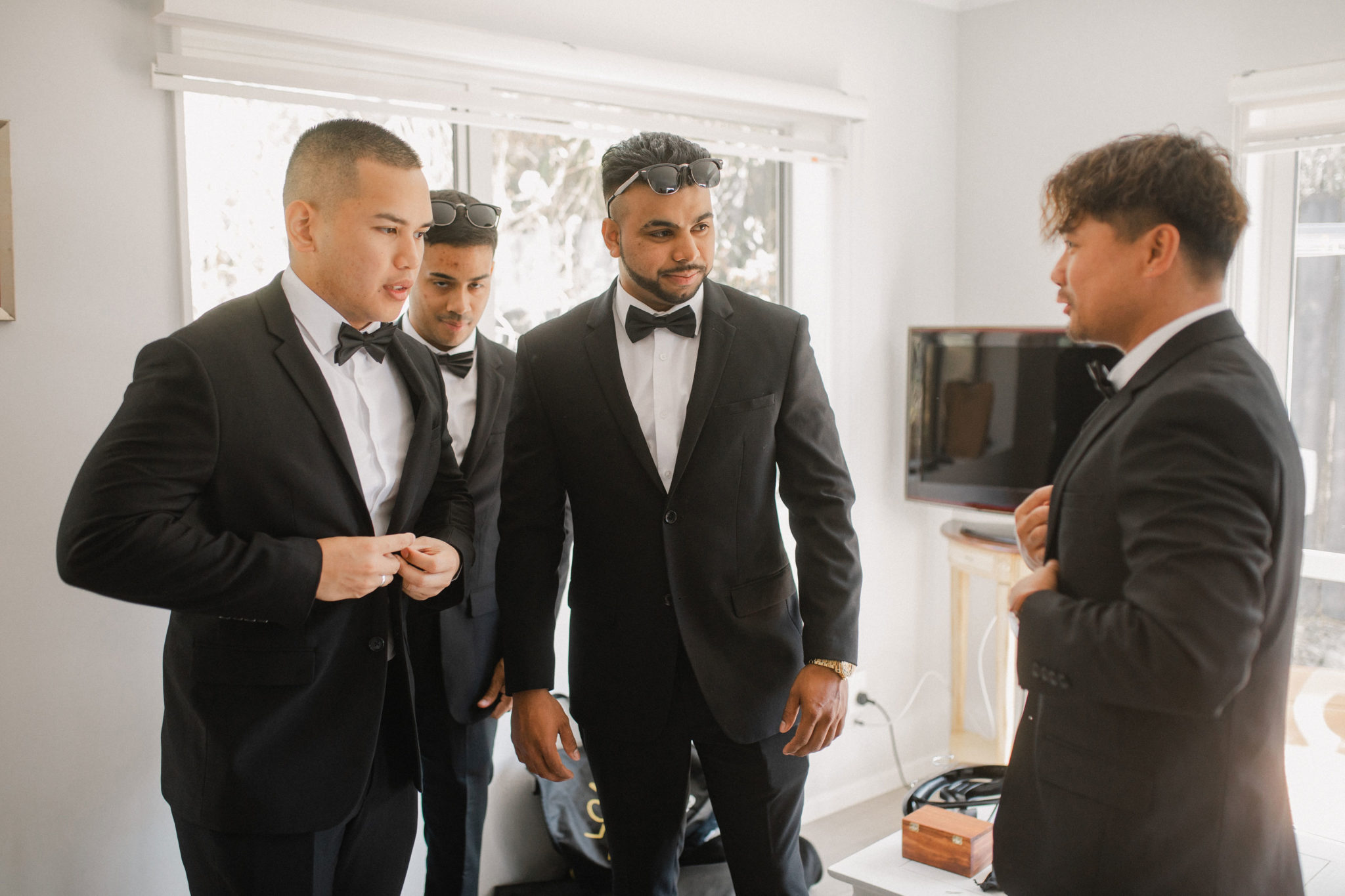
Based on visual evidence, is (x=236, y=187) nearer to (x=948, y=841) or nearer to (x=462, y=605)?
(x=462, y=605)

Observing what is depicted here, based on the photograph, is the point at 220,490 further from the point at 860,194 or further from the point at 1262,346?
the point at 1262,346

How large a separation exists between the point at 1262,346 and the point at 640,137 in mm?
2383

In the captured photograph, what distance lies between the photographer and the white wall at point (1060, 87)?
3186 millimetres

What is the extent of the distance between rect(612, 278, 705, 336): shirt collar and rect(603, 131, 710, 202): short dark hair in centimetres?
18

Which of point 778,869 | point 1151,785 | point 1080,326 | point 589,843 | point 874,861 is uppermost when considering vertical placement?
point 1080,326

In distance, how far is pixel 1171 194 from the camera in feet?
4.17

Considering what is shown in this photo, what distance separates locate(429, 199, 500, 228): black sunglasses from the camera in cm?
210

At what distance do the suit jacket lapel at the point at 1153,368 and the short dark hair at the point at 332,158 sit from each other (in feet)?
3.62

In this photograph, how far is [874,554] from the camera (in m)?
3.82

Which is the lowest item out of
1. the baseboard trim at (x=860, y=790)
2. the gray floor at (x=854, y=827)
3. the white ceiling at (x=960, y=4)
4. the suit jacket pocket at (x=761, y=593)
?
the gray floor at (x=854, y=827)

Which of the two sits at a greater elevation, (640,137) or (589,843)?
(640,137)

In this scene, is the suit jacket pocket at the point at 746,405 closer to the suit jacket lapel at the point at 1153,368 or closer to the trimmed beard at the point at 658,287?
the trimmed beard at the point at 658,287

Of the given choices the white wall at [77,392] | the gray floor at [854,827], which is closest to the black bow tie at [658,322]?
the white wall at [77,392]

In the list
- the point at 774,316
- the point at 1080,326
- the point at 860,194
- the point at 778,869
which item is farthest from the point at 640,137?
the point at 860,194
